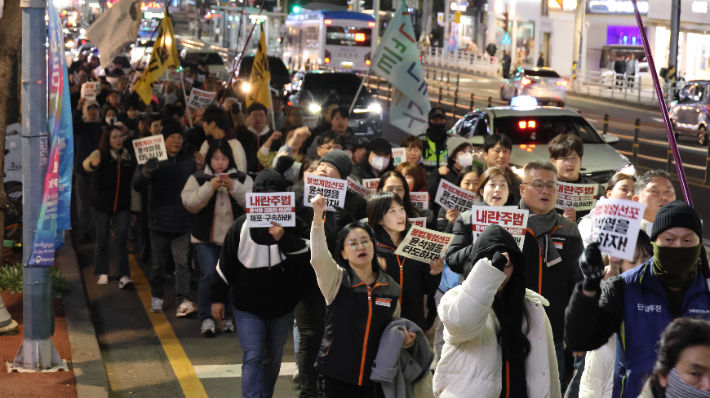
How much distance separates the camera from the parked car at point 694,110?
26203 mm

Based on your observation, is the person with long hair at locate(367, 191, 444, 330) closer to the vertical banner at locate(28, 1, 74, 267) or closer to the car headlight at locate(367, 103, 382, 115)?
the vertical banner at locate(28, 1, 74, 267)

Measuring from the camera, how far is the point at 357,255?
17.3 feet

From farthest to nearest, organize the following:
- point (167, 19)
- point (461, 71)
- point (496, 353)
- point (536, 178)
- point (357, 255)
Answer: point (461, 71), point (167, 19), point (536, 178), point (357, 255), point (496, 353)

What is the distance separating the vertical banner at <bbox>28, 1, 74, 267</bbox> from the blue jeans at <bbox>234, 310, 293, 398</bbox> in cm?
199

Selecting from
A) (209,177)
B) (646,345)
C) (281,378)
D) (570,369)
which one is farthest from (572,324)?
(209,177)

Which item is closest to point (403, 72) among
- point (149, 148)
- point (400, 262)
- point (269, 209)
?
point (149, 148)

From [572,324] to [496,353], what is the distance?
428 mm

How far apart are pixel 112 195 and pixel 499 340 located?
7.17 metres

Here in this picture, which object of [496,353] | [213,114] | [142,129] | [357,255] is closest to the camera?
[496,353]

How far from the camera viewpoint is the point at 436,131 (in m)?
11.6

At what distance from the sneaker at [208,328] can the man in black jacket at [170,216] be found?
631 millimetres

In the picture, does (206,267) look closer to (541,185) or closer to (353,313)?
(353,313)

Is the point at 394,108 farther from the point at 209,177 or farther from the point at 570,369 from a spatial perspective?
the point at 570,369

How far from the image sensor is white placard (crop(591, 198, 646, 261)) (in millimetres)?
3857
